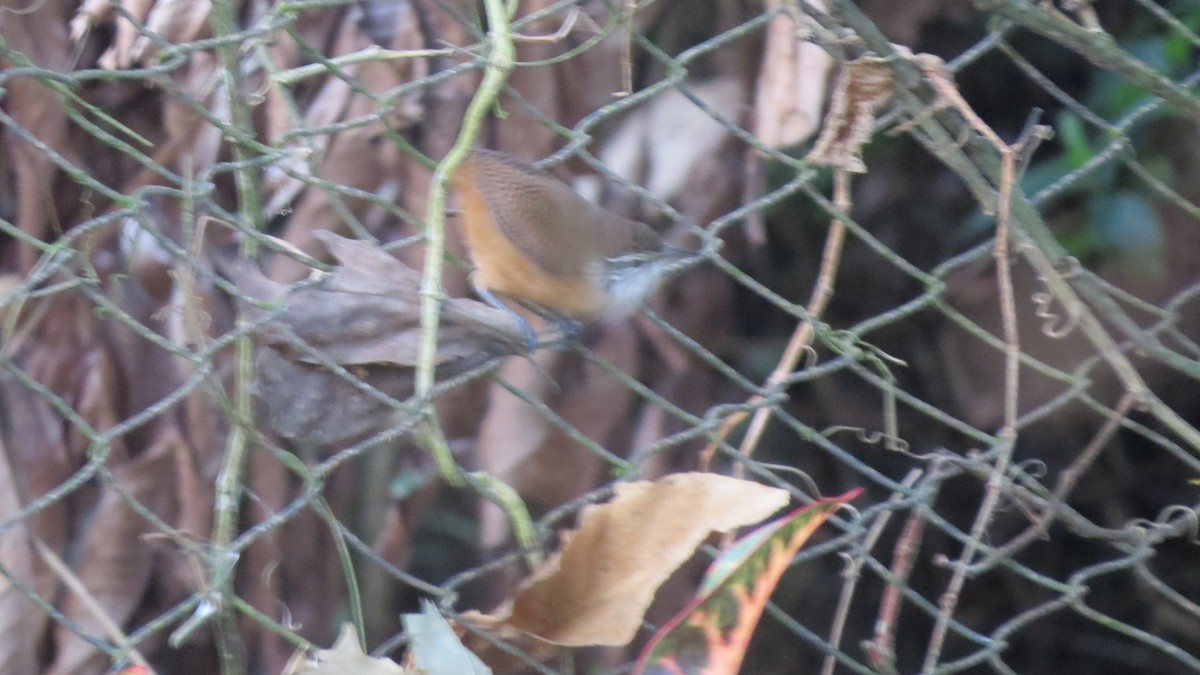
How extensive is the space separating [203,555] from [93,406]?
2.46 feet

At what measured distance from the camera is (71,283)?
4.01 feet

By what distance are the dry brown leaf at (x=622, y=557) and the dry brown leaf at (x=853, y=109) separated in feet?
1.51

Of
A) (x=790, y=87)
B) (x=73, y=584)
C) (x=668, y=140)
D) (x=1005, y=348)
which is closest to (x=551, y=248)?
(x=668, y=140)

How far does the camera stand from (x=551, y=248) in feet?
6.78

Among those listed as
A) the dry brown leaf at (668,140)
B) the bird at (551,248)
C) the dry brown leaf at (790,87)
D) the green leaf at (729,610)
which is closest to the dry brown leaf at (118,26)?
the bird at (551,248)

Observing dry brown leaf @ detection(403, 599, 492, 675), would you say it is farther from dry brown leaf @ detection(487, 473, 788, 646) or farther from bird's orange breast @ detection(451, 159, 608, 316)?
bird's orange breast @ detection(451, 159, 608, 316)

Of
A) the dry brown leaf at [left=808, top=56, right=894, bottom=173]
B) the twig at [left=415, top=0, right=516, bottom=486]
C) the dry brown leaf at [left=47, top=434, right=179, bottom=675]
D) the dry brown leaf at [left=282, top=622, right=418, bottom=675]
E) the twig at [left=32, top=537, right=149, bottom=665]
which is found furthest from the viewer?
the dry brown leaf at [left=47, top=434, right=179, bottom=675]

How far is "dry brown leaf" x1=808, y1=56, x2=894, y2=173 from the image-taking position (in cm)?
154

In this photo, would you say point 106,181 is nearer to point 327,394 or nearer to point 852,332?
point 327,394


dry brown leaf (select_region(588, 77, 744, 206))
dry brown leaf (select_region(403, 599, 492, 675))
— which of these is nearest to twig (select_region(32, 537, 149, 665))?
dry brown leaf (select_region(403, 599, 492, 675))

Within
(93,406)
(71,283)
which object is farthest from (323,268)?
(93,406)

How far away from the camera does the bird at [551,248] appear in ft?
6.20

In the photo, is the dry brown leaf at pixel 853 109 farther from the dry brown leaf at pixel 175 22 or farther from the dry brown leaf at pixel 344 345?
the dry brown leaf at pixel 175 22

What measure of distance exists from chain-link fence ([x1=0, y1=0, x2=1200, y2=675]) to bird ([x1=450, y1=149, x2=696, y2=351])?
0.25 ft
